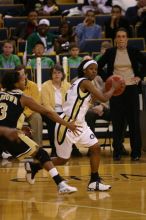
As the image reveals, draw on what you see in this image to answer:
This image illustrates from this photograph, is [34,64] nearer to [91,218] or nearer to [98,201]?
[98,201]

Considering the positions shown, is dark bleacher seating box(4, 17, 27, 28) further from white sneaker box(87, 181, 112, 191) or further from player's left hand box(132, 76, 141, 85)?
white sneaker box(87, 181, 112, 191)

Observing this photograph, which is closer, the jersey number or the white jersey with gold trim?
the jersey number

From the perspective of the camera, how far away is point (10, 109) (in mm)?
9375

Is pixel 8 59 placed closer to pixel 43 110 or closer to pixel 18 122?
pixel 18 122

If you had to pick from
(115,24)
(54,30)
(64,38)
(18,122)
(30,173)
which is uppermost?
(115,24)

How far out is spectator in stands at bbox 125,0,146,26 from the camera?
18545 mm

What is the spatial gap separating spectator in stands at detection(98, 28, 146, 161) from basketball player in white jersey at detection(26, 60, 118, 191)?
2.72 metres

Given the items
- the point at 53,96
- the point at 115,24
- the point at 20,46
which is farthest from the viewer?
the point at 115,24

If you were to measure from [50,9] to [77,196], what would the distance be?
33.9ft

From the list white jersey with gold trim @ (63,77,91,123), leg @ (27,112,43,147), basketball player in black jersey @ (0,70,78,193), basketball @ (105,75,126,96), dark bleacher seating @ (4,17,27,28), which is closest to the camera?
basketball player in black jersey @ (0,70,78,193)

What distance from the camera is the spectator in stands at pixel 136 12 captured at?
60.8ft

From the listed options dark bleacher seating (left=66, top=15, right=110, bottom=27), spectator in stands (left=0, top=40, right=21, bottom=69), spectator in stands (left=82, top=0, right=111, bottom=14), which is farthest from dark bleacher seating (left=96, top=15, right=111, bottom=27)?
spectator in stands (left=0, top=40, right=21, bottom=69)

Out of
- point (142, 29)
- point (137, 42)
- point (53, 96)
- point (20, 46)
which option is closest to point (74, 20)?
point (142, 29)

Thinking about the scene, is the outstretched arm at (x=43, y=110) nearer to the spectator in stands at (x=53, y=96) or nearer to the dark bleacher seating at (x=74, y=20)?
the spectator in stands at (x=53, y=96)
